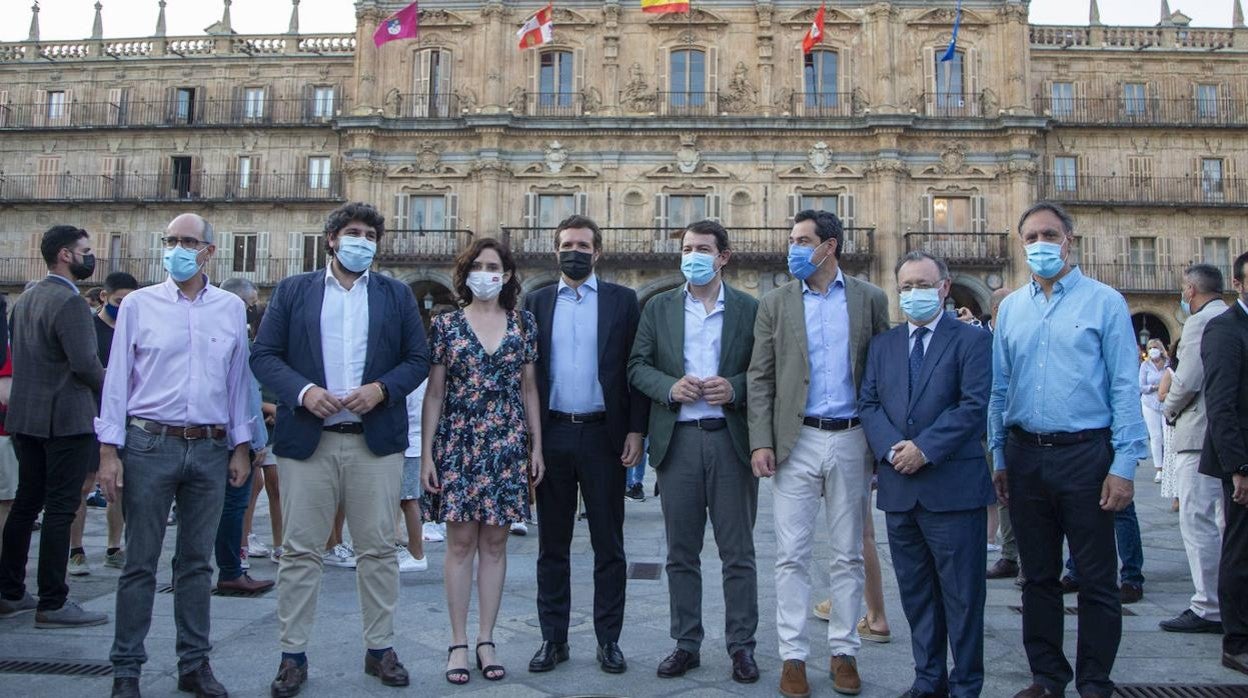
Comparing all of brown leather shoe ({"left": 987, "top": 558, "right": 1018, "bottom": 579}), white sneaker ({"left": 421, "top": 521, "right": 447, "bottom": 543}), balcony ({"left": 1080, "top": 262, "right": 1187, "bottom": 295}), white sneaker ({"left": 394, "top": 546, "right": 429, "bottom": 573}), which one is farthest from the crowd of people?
balcony ({"left": 1080, "top": 262, "right": 1187, "bottom": 295})

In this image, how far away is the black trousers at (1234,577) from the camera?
4.71 meters

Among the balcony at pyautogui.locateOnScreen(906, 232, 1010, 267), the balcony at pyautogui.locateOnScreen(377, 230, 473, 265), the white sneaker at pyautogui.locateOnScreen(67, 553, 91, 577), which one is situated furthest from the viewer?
the balcony at pyautogui.locateOnScreen(377, 230, 473, 265)

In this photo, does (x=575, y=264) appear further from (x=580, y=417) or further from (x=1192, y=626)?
(x=1192, y=626)

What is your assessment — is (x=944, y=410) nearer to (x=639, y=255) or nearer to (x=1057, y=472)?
(x=1057, y=472)

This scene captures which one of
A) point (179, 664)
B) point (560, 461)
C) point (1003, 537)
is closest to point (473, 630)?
point (560, 461)

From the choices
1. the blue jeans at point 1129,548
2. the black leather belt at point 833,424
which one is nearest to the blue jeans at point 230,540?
the black leather belt at point 833,424

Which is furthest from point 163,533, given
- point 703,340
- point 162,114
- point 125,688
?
point 162,114

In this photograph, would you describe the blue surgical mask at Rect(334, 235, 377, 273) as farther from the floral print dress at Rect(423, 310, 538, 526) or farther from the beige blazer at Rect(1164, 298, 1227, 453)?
the beige blazer at Rect(1164, 298, 1227, 453)

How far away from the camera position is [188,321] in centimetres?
444

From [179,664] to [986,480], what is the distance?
3734 millimetres

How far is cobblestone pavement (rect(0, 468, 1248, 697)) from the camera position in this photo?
4270mm

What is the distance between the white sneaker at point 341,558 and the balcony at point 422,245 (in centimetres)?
2087

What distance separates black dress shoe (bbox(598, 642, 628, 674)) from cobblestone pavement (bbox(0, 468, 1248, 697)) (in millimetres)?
48

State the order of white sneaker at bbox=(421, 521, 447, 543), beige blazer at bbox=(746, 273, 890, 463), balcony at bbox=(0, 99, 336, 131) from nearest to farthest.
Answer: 1. beige blazer at bbox=(746, 273, 890, 463)
2. white sneaker at bbox=(421, 521, 447, 543)
3. balcony at bbox=(0, 99, 336, 131)
